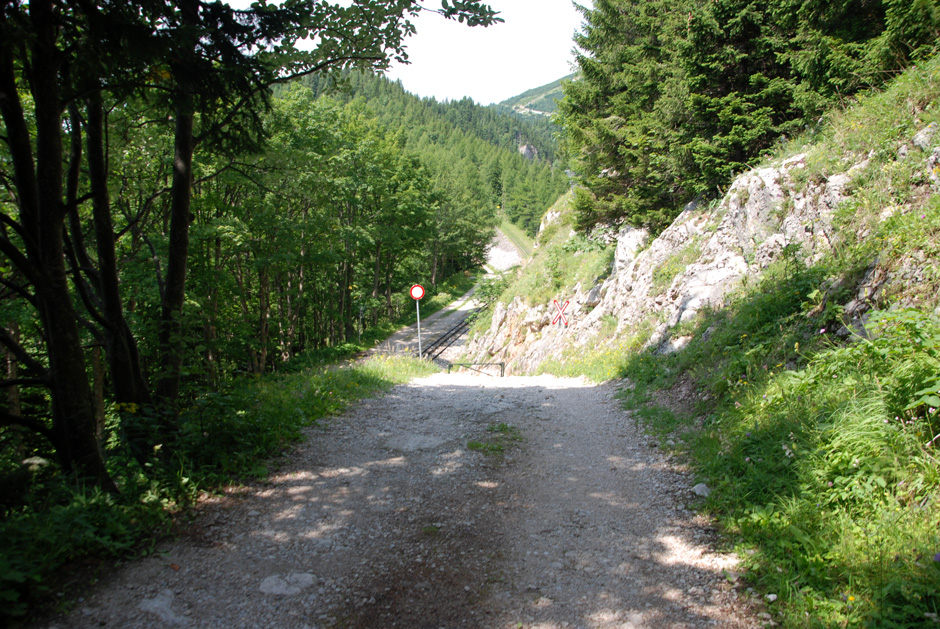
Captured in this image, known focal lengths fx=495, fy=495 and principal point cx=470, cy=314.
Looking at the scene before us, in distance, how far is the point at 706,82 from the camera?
12.2m

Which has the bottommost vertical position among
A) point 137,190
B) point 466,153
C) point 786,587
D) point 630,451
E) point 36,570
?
point 630,451

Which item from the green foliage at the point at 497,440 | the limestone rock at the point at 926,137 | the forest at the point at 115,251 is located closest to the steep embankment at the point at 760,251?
the limestone rock at the point at 926,137

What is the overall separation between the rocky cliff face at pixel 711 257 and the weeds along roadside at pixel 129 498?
668 centimetres

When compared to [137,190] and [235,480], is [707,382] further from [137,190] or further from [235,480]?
[137,190]

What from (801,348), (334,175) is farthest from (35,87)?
(334,175)

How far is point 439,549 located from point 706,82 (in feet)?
42.0

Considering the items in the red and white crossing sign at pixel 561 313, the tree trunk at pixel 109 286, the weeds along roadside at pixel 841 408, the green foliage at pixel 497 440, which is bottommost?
the red and white crossing sign at pixel 561 313

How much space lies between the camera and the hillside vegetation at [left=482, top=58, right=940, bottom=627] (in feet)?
10.0

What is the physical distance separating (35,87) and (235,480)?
3602 mm

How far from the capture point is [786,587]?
310 cm

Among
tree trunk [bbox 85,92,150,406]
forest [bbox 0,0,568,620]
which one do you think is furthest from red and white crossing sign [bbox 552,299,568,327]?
tree trunk [bbox 85,92,150,406]

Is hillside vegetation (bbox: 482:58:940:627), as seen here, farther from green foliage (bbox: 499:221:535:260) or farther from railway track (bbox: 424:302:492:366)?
green foliage (bbox: 499:221:535:260)

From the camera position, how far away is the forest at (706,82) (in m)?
9.16

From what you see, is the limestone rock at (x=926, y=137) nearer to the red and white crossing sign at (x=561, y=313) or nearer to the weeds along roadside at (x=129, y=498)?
the weeds along roadside at (x=129, y=498)
